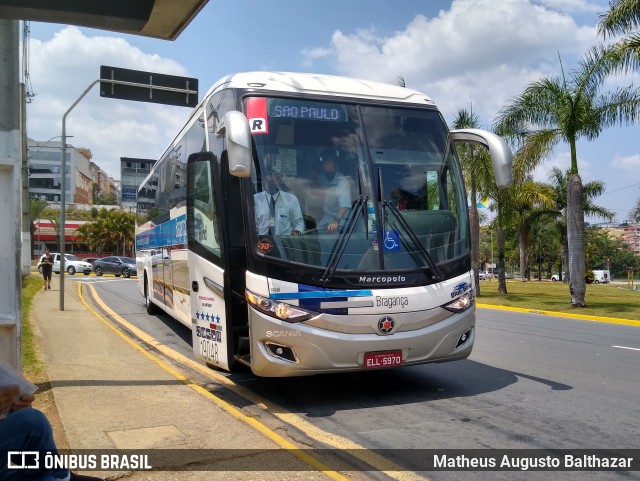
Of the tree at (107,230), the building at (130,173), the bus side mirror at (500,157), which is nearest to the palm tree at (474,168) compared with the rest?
the bus side mirror at (500,157)

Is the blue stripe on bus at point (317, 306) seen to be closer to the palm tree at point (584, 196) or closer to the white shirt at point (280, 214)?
the white shirt at point (280, 214)

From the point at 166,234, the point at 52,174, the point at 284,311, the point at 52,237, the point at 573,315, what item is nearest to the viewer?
the point at 284,311

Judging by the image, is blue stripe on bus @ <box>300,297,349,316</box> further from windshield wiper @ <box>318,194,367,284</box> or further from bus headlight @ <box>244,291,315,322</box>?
windshield wiper @ <box>318,194,367,284</box>

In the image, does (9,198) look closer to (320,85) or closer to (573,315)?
(320,85)

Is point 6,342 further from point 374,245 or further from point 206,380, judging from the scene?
point 374,245

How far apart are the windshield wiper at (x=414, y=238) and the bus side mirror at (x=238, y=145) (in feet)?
5.43

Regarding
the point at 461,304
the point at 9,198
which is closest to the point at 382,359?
the point at 461,304

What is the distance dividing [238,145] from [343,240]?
149 centimetres

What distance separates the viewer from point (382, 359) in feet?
21.1

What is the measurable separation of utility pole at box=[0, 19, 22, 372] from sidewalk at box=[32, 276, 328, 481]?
38.1 inches

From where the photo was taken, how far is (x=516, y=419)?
603 centimetres

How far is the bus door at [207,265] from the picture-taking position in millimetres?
6941

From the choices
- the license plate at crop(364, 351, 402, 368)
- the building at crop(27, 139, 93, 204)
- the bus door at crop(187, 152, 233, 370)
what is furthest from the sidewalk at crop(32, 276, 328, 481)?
the building at crop(27, 139, 93, 204)

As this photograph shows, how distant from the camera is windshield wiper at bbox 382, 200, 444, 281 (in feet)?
21.9
